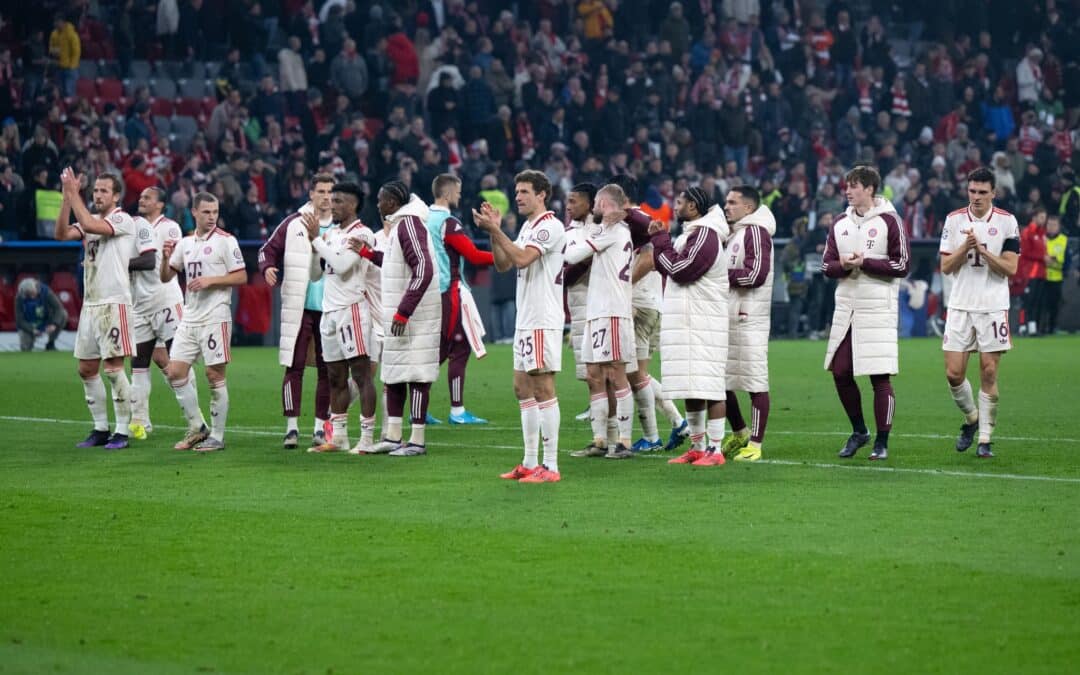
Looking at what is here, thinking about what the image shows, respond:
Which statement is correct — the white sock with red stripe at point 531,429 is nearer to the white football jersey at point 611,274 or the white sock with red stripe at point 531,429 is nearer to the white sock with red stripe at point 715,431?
the white football jersey at point 611,274

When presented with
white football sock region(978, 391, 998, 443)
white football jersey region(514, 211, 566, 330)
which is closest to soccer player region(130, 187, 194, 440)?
white football jersey region(514, 211, 566, 330)

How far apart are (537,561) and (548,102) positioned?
2471cm

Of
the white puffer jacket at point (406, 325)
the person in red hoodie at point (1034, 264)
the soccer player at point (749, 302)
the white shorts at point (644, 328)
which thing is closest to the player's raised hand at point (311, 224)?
the white puffer jacket at point (406, 325)

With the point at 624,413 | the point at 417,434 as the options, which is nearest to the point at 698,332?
the point at 624,413

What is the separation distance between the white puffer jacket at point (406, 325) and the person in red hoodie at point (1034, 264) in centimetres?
1900

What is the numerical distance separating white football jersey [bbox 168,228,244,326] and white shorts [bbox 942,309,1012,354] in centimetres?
560

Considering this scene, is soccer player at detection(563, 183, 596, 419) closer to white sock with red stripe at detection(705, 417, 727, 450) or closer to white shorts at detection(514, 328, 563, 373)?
white shorts at detection(514, 328, 563, 373)

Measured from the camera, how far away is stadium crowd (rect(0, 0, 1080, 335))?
28453mm

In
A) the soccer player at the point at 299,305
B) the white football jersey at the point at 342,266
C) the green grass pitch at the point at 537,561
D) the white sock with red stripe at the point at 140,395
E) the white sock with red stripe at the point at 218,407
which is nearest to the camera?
the green grass pitch at the point at 537,561

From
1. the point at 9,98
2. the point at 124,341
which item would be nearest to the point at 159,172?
the point at 9,98

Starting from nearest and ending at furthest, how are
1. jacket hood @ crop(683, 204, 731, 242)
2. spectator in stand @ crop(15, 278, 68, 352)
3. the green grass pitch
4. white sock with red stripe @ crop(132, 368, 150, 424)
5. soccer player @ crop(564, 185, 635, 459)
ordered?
1. the green grass pitch
2. jacket hood @ crop(683, 204, 731, 242)
3. soccer player @ crop(564, 185, 635, 459)
4. white sock with red stripe @ crop(132, 368, 150, 424)
5. spectator in stand @ crop(15, 278, 68, 352)

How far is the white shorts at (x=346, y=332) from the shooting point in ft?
43.1

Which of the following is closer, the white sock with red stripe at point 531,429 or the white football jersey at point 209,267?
the white sock with red stripe at point 531,429

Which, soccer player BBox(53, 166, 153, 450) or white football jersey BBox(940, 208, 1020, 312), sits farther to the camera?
soccer player BBox(53, 166, 153, 450)
